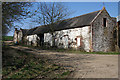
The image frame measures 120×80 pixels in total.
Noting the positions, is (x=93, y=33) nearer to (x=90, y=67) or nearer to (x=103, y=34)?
(x=103, y=34)

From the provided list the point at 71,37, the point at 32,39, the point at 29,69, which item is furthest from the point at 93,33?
the point at 32,39

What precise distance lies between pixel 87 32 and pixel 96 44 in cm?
214

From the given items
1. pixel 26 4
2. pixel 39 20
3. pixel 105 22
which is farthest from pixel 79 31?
pixel 26 4

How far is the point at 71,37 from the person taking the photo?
59.8 feet

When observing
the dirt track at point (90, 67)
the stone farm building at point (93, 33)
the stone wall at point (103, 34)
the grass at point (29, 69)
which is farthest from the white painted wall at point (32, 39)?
the grass at point (29, 69)

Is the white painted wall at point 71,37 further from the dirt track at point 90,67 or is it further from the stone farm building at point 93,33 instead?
the dirt track at point 90,67

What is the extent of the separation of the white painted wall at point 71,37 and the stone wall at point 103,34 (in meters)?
0.96

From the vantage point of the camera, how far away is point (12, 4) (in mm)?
6133

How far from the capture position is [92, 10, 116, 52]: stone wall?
619 inches

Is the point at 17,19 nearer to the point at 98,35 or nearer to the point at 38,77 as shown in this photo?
the point at 38,77

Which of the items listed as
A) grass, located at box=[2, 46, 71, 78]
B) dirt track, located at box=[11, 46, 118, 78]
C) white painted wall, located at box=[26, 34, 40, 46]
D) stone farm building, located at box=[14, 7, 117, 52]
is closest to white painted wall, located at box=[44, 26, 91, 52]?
stone farm building, located at box=[14, 7, 117, 52]

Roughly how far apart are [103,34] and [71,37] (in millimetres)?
4915

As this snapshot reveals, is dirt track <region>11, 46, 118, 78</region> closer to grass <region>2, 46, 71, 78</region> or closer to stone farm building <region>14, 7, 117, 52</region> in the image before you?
grass <region>2, 46, 71, 78</region>

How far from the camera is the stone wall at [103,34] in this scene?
1571cm
